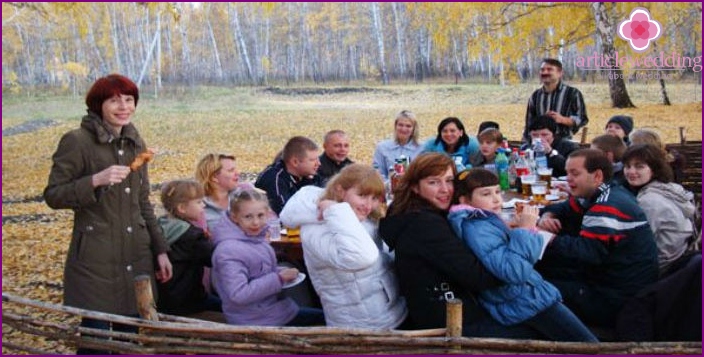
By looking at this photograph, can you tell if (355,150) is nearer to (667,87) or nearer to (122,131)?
(667,87)

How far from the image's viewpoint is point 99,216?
2.38 m

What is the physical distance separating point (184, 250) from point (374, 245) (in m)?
0.97

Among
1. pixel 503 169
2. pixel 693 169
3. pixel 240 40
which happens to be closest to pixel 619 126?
pixel 503 169

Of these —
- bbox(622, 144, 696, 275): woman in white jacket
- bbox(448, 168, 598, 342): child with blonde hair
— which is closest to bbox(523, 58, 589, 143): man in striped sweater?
bbox(622, 144, 696, 275): woman in white jacket

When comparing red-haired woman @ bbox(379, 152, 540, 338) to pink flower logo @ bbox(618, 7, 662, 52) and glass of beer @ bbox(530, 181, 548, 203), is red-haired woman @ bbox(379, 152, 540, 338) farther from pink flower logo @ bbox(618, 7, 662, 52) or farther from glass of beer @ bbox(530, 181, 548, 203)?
pink flower logo @ bbox(618, 7, 662, 52)

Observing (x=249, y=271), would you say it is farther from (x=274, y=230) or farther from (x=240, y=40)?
(x=240, y=40)

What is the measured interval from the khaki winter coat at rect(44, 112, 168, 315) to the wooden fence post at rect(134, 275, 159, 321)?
278mm

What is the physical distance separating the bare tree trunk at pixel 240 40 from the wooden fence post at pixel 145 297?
506 centimetres

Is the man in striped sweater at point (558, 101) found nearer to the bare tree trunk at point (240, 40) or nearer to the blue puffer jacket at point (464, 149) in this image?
the blue puffer jacket at point (464, 149)

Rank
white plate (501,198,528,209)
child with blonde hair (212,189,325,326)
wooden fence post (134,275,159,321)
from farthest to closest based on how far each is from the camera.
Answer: white plate (501,198,528,209), child with blonde hair (212,189,325,326), wooden fence post (134,275,159,321)

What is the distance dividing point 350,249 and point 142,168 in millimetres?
917

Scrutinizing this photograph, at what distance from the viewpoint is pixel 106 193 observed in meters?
2.36

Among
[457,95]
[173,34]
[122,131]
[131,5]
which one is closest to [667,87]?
[457,95]

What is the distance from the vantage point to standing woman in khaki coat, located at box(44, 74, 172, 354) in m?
2.31
